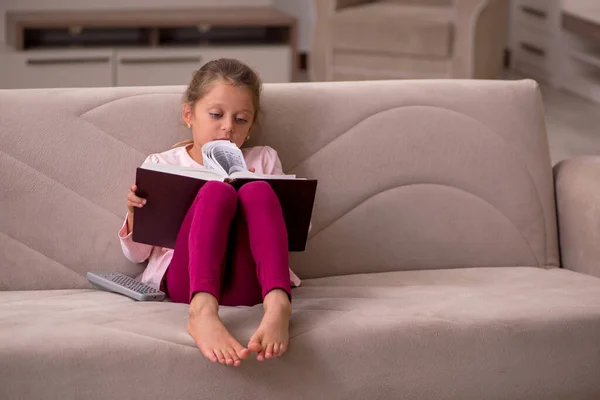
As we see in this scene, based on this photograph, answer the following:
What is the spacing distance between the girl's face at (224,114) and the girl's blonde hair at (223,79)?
0.5 inches

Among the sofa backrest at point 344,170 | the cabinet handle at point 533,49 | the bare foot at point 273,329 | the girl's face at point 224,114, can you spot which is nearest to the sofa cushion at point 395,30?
the cabinet handle at point 533,49

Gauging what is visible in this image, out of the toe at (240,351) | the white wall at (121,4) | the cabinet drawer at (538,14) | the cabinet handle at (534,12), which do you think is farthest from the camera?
the cabinet handle at (534,12)

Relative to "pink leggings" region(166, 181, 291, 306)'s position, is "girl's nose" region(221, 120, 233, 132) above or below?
above

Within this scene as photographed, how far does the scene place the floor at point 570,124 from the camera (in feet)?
15.4

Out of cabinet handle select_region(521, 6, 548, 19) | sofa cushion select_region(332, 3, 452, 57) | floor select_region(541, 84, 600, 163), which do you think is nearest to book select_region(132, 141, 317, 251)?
floor select_region(541, 84, 600, 163)

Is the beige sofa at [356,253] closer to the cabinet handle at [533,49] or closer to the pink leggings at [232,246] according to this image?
the pink leggings at [232,246]

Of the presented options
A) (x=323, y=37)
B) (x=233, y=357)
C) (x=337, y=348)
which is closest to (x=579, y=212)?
(x=337, y=348)

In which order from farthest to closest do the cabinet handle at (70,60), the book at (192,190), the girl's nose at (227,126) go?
the cabinet handle at (70,60)
the girl's nose at (227,126)
the book at (192,190)

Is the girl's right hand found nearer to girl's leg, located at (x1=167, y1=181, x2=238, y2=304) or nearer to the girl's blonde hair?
girl's leg, located at (x1=167, y1=181, x2=238, y2=304)

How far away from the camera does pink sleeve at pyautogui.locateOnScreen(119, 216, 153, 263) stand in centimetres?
222

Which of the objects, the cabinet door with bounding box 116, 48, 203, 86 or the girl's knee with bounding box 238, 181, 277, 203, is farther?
the cabinet door with bounding box 116, 48, 203, 86

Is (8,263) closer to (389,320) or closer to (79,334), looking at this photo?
(79,334)

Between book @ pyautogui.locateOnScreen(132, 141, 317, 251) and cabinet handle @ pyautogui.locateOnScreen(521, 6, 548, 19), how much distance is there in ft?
14.1

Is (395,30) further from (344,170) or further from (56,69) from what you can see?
(344,170)
